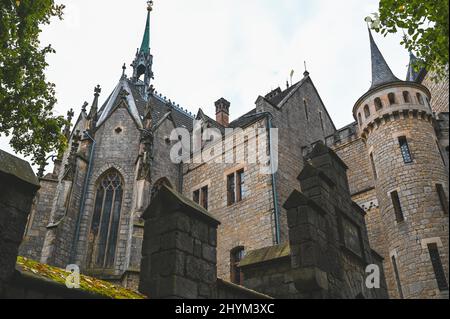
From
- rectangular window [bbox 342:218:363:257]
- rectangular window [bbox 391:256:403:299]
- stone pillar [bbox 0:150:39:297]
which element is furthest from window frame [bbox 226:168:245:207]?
stone pillar [bbox 0:150:39:297]

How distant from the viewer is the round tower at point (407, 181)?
16.0 meters

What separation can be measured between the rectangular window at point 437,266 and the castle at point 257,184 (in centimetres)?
4

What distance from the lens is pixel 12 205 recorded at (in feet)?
18.6

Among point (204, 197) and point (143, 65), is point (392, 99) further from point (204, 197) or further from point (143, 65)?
point (143, 65)

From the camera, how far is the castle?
17000 millimetres

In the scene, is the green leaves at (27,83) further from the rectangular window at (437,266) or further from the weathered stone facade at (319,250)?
the rectangular window at (437,266)

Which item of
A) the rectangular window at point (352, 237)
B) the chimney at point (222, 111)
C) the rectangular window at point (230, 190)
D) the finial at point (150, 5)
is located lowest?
the rectangular window at point (352, 237)

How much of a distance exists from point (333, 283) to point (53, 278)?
4.81 m

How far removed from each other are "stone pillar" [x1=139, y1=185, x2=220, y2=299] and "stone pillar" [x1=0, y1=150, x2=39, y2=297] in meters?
1.86

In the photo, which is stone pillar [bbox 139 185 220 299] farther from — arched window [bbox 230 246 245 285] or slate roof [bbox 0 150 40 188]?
arched window [bbox 230 246 245 285]

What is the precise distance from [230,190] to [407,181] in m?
7.89

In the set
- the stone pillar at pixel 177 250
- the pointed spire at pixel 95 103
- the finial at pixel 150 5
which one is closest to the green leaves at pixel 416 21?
the stone pillar at pixel 177 250
